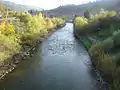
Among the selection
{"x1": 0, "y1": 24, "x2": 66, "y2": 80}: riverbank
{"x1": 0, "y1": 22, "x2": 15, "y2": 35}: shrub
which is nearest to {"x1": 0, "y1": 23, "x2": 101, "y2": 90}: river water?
{"x1": 0, "y1": 24, "x2": 66, "y2": 80}: riverbank

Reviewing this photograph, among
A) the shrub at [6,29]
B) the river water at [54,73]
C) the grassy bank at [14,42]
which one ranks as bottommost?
the river water at [54,73]

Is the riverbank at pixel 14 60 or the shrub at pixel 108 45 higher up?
the shrub at pixel 108 45

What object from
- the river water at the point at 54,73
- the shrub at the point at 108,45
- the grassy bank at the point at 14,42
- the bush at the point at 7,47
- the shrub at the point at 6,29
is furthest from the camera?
the shrub at the point at 6,29

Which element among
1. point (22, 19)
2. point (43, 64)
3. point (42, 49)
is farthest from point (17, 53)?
point (22, 19)

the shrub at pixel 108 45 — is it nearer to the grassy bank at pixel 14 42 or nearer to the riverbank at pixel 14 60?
the riverbank at pixel 14 60

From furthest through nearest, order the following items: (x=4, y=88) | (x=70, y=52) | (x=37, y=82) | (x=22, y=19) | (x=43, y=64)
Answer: (x=22, y=19) → (x=70, y=52) → (x=43, y=64) → (x=37, y=82) → (x=4, y=88)

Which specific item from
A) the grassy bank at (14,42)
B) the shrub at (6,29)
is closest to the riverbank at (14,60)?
the grassy bank at (14,42)

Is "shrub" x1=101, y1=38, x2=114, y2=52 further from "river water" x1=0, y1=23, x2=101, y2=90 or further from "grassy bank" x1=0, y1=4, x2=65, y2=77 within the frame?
"grassy bank" x1=0, y1=4, x2=65, y2=77

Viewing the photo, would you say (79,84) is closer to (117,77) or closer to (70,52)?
(117,77)
